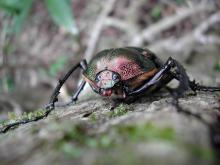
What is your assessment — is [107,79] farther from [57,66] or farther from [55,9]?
[57,66]

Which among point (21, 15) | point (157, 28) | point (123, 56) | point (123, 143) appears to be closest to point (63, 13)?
point (21, 15)

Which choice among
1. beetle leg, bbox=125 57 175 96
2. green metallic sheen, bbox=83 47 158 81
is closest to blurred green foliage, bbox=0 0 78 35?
green metallic sheen, bbox=83 47 158 81

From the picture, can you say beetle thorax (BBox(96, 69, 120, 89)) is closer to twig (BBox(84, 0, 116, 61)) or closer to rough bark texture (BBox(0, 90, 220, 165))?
rough bark texture (BBox(0, 90, 220, 165))

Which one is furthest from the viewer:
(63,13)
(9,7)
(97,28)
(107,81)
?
(97,28)

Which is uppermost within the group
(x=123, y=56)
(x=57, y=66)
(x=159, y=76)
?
(x=57, y=66)

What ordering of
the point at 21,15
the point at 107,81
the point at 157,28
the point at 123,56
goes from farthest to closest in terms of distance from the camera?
the point at 157,28
the point at 21,15
the point at 123,56
the point at 107,81

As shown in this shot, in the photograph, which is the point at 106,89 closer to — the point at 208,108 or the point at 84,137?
the point at 208,108
